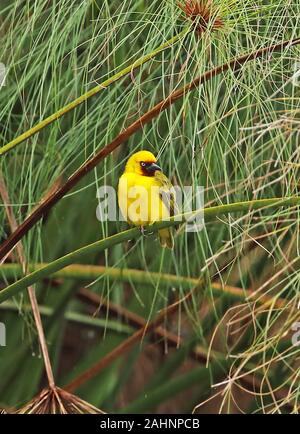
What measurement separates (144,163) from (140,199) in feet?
0.20

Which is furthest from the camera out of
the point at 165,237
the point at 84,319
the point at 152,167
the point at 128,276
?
the point at 84,319

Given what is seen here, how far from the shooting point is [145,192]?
1414mm

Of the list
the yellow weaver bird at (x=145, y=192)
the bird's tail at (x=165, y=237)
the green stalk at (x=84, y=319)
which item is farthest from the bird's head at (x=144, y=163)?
the green stalk at (x=84, y=319)

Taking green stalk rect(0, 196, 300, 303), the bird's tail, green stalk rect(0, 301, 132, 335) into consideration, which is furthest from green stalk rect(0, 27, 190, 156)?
green stalk rect(0, 301, 132, 335)

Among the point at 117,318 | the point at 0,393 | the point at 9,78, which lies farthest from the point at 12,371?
the point at 9,78

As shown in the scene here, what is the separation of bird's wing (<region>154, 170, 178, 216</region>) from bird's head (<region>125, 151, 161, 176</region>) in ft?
0.06

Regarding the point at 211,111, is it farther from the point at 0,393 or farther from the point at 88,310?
the point at 88,310

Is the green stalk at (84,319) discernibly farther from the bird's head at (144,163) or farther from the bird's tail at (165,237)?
the bird's head at (144,163)

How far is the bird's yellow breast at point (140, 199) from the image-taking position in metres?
1.39

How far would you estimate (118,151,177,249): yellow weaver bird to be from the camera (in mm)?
1380

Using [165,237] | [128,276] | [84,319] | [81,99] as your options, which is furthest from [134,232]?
[84,319]

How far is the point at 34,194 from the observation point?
160 cm

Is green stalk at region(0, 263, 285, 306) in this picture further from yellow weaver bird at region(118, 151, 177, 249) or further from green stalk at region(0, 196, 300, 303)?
green stalk at region(0, 196, 300, 303)

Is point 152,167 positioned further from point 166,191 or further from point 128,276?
point 128,276
